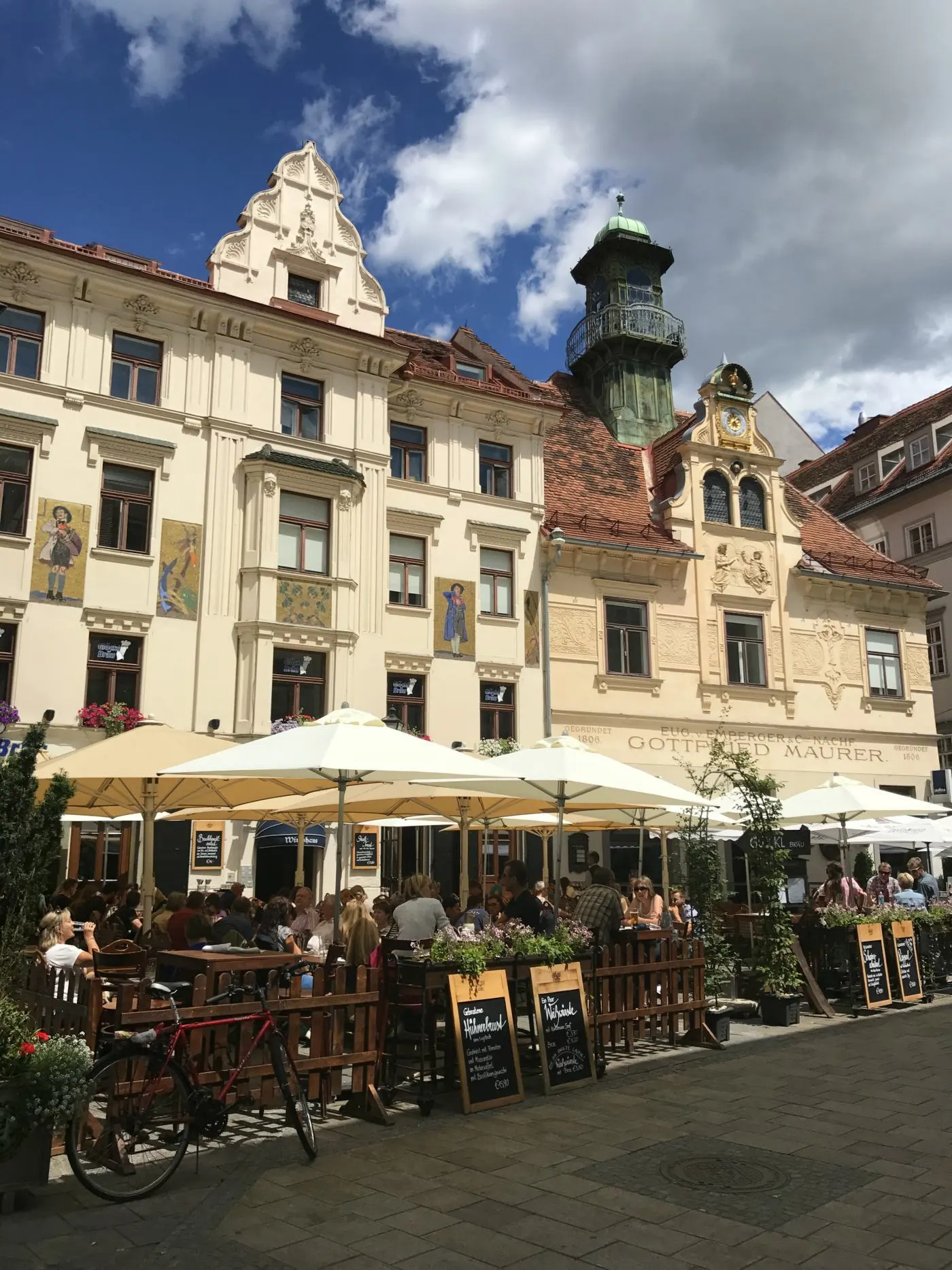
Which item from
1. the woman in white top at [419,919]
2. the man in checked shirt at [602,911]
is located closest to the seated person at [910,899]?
the man in checked shirt at [602,911]

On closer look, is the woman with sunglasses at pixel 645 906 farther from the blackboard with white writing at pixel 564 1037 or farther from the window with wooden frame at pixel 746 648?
the window with wooden frame at pixel 746 648

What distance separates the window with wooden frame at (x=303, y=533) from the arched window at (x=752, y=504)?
12.5 metres

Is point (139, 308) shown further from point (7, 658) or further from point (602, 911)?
point (602, 911)

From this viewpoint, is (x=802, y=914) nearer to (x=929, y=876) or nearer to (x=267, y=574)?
(x=929, y=876)

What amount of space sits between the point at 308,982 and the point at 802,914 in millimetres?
7476

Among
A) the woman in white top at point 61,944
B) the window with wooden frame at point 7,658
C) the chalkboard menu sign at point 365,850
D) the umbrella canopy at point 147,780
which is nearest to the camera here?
the woman in white top at point 61,944

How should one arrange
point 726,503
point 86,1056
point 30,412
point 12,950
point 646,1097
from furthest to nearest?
point 726,503
point 30,412
point 646,1097
point 12,950
point 86,1056

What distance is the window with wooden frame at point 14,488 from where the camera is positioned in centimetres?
1867

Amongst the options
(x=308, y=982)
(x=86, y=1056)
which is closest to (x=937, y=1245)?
(x=86, y=1056)

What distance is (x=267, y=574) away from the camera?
20.4m

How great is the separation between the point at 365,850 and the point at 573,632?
7.55 meters

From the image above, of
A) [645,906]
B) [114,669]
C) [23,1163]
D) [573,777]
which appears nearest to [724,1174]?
[23,1163]

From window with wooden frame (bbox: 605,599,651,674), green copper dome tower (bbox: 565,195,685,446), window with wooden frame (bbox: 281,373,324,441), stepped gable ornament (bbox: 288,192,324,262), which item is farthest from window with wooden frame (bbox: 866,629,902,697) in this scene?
stepped gable ornament (bbox: 288,192,324,262)

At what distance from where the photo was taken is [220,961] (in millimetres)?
7227
